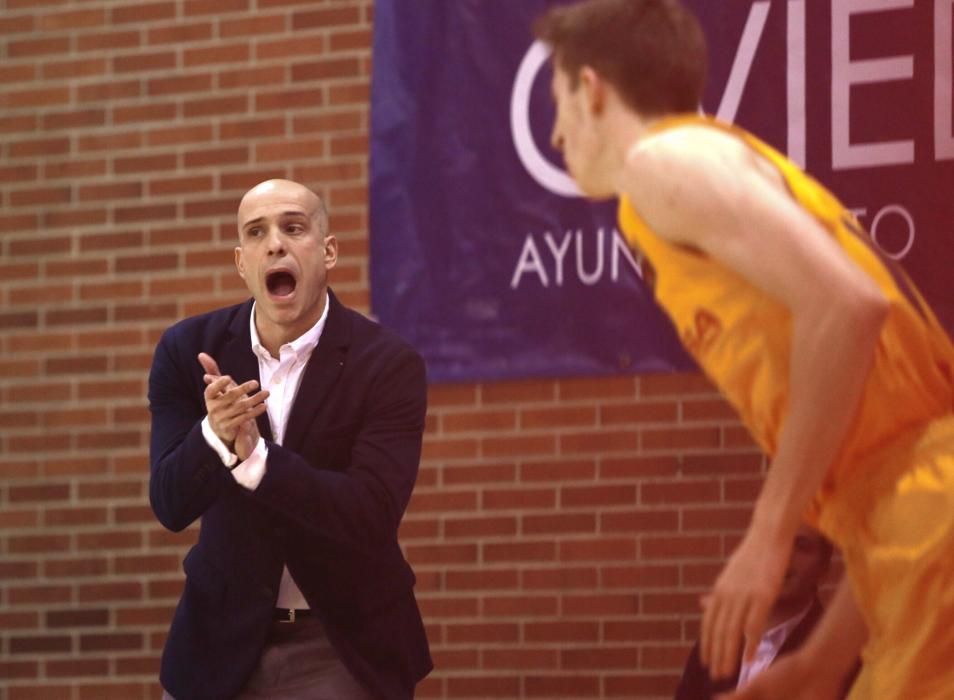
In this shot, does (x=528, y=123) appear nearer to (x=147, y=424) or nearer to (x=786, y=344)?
(x=147, y=424)

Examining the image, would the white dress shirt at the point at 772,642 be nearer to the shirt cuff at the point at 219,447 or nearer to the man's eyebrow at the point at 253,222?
the shirt cuff at the point at 219,447

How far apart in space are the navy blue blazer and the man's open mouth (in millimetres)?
143

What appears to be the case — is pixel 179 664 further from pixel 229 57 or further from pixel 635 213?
pixel 229 57

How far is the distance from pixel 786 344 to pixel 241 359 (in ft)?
6.44

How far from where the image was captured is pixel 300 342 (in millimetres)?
3656

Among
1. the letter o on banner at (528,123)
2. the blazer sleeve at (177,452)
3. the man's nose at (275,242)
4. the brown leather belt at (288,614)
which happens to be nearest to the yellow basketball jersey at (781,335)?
the blazer sleeve at (177,452)

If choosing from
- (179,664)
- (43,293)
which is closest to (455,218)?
(43,293)

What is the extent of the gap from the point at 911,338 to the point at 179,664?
211cm

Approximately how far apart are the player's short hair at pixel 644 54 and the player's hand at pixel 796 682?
77cm

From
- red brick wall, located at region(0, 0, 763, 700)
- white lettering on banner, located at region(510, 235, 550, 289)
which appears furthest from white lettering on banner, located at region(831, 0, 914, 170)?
white lettering on banner, located at region(510, 235, 550, 289)

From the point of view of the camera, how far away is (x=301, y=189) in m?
3.83

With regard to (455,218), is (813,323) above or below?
below

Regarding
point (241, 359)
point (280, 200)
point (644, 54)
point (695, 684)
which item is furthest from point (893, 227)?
point (644, 54)

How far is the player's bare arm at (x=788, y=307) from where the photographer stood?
1.81 meters
